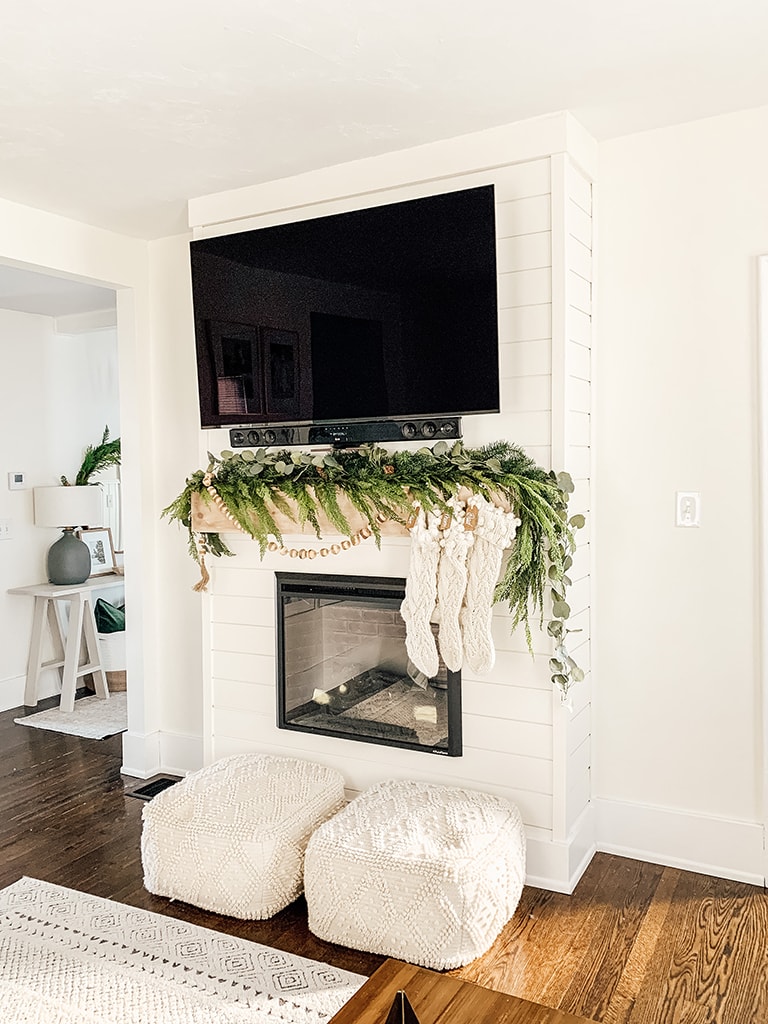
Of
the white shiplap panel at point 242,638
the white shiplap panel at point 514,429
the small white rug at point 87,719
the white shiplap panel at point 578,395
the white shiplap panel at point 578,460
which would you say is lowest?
the small white rug at point 87,719

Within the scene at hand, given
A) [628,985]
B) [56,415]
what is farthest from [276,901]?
[56,415]

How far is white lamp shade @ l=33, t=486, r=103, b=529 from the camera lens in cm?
494

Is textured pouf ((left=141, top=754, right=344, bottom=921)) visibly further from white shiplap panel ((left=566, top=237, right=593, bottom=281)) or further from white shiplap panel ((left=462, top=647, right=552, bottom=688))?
white shiplap panel ((left=566, top=237, right=593, bottom=281))

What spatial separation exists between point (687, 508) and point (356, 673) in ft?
4.15

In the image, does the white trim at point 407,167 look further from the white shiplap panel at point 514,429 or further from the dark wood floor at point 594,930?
the dark wood floor at point 594,930

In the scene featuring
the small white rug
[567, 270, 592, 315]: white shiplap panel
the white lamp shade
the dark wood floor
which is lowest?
the dark wood floor

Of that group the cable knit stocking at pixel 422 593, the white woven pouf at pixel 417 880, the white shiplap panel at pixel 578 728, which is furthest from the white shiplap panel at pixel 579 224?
the white woven pouf at pixel 417 880

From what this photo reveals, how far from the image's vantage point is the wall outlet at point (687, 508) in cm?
275

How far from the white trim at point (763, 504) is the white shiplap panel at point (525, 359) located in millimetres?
→ 646

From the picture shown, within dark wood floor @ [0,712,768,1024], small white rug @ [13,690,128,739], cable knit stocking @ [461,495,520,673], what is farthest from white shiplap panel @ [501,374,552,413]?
small white rug @ [13,690,128,739]

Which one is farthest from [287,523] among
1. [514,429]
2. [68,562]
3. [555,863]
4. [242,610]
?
[68,562]

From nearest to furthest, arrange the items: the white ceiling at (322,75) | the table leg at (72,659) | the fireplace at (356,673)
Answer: the white ceiling at (322,75), the fireplace at (356,673), the table leg at (72,659)

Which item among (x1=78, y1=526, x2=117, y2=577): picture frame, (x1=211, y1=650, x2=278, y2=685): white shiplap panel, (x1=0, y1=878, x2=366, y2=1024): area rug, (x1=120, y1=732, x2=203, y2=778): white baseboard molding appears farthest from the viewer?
(x1=78, y1=526, x2=117, y2=577): picture frame

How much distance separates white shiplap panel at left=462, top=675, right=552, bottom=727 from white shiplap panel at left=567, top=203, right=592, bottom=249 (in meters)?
1.34
